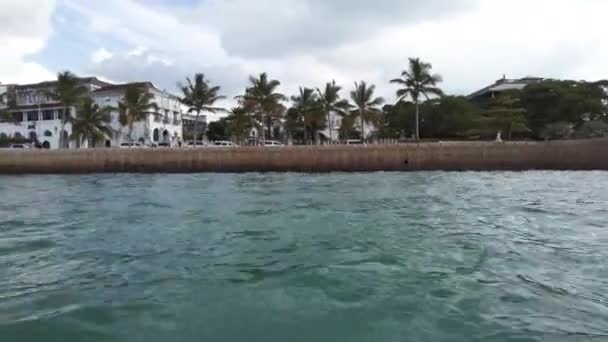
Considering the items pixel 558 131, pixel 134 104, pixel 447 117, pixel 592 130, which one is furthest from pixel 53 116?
pixel 592 130

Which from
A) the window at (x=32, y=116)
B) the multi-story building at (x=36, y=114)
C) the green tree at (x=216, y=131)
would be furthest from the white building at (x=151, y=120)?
the green tree at (x=216, y=131)

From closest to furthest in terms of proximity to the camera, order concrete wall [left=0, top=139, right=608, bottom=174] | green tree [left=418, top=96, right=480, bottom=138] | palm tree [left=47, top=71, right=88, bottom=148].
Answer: concrete wall [left=0, top=139, right=608, bottom=174]
palm tree [left=47, top=71, right=88, bottom=148]
green tree [left=418, top=96, right=480, bottom=138]

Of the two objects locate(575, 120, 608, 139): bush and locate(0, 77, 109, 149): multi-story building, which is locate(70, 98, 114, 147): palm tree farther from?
locate(575, 120, 608, 139): bush

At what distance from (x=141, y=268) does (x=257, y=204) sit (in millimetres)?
7424

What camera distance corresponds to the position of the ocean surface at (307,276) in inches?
172

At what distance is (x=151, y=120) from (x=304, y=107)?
22.8 m

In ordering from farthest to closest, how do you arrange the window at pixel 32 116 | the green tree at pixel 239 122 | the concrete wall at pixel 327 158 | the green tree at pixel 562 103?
the window at pixel 32 116, the green tree at pixel 239 122, the green tree at pixel 562 103, the concrete wall at pixel 327 158

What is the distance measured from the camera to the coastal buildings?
197ft

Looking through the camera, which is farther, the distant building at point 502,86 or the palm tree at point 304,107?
the distant building at point 502,86

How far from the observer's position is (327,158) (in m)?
33.0

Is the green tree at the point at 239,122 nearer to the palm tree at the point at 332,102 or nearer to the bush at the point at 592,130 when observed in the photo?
the palm tree at the point at 332,102

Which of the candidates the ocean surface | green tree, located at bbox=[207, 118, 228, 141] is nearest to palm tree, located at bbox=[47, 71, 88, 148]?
green tree, located at bbox=[207, 118, 228, 141]

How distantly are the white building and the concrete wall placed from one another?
68.6 ft

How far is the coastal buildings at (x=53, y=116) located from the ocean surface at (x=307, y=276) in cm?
5263
